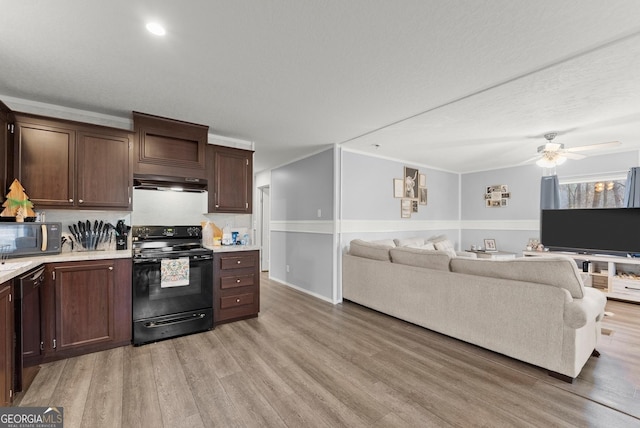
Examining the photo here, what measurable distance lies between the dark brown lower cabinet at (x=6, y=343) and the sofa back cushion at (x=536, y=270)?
11.7 ft

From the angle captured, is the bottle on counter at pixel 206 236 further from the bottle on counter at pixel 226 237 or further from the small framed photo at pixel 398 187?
the small framed photo at pixel 398 187

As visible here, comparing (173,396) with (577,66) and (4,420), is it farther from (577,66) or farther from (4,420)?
(577,66)

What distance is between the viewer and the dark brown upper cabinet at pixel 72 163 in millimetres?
2488

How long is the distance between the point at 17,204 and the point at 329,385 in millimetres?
2991

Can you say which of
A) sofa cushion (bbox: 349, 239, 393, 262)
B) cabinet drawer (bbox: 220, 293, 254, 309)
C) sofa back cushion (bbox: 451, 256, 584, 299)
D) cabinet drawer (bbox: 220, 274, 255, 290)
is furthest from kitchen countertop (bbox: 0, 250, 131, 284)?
sofa back cushion (bbox: 451, 256, 584, 299)

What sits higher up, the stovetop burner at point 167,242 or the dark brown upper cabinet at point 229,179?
the dark brown upper cabinet at point 229,179

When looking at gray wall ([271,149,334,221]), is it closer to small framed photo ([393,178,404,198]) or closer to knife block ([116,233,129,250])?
small framed photo ([393,178,404,198])

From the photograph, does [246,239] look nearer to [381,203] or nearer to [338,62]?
[381,203]

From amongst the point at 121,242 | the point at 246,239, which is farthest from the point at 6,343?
the point at 246,239

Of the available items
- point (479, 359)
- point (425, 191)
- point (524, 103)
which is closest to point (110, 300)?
point (479, 359)

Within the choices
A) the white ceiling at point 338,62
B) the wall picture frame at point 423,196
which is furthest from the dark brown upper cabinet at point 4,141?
the wall picture frame at point 423,196

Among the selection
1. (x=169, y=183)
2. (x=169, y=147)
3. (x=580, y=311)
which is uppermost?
(x=169, y=147)

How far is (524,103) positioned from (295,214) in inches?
142

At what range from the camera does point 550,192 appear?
5.06 m
